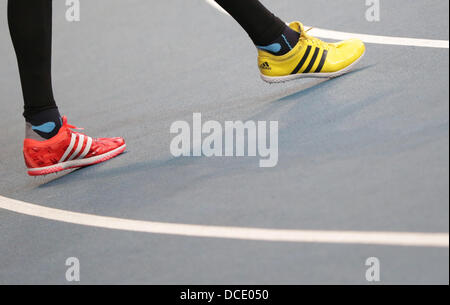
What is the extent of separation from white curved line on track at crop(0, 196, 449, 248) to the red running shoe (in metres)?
0.23

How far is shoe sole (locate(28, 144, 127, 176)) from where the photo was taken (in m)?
2.61

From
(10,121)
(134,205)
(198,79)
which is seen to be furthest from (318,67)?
(10,121)

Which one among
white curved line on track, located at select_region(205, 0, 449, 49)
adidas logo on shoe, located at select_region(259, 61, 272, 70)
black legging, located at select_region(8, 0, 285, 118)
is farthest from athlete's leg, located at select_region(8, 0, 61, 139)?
white curved line on track, located at select_region(205, 0, 449, 49)

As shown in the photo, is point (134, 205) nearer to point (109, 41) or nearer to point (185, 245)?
point (185, 245)

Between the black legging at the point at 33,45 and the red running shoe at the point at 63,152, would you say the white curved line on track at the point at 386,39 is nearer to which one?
the red running shoe at the point at 63,152

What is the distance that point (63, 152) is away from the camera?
263 centimetres

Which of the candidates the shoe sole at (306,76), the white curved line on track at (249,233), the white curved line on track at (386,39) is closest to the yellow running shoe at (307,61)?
the shoe sole at (306,76)

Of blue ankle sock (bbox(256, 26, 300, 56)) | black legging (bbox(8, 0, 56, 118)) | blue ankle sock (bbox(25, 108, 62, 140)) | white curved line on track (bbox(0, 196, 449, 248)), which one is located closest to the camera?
white curved line on track (bbox(0, 196, 449, 248))

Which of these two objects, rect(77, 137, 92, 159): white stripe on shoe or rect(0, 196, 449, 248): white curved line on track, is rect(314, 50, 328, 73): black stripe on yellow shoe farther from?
rect(0, 196, 449, 248): white curved line on track

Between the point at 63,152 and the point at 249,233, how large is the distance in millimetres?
1051

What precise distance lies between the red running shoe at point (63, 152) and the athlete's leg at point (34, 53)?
0.04 meters

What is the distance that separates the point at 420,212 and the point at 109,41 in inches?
121

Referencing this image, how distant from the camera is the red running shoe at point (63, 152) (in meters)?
2.60

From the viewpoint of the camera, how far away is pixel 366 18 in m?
3.54
